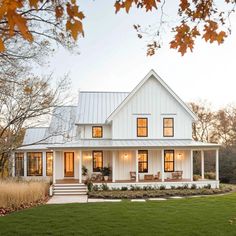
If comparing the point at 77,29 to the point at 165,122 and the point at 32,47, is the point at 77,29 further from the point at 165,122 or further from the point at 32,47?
the point at 165,122

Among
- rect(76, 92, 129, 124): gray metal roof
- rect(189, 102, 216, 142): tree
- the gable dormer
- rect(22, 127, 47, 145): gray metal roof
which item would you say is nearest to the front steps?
the gable dormer

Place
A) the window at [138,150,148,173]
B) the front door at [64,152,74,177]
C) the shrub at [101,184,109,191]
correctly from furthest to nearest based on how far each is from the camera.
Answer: the front door at [64,152,74,177] → the window at [138,150,148,173] → the shrub at [101,184,109,191]

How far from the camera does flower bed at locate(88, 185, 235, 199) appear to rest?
2027 cm

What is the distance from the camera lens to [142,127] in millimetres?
26328

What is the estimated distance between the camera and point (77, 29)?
3818 millimetres

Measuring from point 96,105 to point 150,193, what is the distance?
10.6m

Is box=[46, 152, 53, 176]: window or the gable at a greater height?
the gable

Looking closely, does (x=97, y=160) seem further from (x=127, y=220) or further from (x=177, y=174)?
(x=127, y=220)

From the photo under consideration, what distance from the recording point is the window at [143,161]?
2623 cm

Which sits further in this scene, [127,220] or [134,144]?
[134,144]

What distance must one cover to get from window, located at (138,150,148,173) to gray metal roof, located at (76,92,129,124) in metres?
3.81

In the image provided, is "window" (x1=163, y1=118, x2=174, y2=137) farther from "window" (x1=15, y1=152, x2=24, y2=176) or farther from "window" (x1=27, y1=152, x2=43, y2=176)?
"window" (x1=15, y1=152, x2=24, y2=176)

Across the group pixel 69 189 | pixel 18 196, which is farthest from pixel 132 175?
pixel 18 196

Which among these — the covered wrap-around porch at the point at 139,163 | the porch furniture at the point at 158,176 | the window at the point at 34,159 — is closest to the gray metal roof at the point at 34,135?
the window at the point at 34,159
